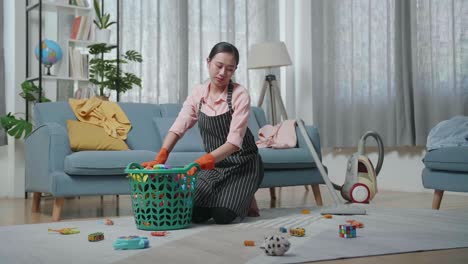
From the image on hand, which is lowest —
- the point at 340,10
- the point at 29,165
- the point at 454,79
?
the point at 29,165

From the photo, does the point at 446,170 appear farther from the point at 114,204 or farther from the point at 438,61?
the point at 114,204

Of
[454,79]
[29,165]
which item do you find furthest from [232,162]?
[454,79]

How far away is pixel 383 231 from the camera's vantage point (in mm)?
2359

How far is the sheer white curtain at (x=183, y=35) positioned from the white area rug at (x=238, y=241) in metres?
2.95

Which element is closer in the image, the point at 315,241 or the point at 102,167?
the point at 315,241

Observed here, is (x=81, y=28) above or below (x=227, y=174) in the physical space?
above

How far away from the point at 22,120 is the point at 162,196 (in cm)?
259

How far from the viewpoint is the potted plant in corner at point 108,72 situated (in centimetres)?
493

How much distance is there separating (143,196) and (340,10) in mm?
3743

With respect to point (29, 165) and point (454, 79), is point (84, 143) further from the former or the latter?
point (454, 79)

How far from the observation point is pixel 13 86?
4.96 m

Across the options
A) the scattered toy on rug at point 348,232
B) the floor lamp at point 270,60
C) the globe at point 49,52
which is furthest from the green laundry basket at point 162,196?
the floor lamp at point 270,60

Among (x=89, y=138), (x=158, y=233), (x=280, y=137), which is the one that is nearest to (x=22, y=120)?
(x=89, y=138)

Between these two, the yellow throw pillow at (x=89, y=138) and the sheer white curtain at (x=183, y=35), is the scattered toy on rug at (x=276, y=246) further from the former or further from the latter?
the sheer white curtain at (x=183, y=35)
